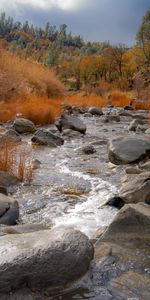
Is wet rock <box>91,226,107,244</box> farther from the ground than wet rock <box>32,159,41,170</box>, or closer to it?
farther from the ground

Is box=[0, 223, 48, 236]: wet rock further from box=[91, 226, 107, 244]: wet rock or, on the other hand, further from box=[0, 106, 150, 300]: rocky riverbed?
box=[91, 226, 107, 244]: wet rock

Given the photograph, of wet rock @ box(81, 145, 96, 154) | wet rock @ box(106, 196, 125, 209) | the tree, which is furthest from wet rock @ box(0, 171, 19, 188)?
the tree

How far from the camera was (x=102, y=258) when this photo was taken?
3.79m

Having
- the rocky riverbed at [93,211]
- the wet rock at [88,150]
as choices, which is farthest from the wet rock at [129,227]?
the wet rock at [88,150]

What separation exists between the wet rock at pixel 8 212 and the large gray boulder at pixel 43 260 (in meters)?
1.32

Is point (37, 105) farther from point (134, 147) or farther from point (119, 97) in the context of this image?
point (119, 97)

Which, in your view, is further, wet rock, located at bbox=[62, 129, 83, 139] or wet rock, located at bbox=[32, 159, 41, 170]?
wet rock, located at bbox=[62, 129, 83, 139]

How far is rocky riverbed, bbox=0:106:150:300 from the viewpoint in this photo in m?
3.36

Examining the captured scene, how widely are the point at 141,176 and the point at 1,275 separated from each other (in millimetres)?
3511

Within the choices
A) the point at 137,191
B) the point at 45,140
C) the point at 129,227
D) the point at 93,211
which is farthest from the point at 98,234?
the point at 45,140

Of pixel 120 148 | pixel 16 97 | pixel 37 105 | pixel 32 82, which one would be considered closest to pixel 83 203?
pixel 120 148

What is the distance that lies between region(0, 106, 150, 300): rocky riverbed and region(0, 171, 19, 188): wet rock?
6.2 inches

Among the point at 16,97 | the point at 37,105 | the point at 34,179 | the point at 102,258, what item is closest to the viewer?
the point at 102,258

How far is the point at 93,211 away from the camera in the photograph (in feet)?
18.9
